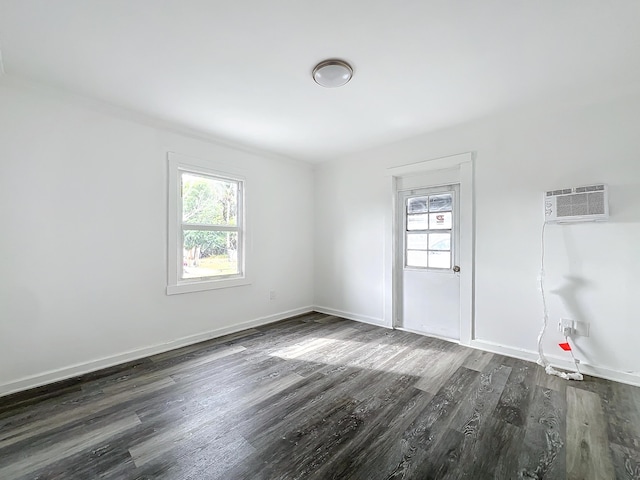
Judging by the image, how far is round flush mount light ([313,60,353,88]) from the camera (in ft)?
6.72

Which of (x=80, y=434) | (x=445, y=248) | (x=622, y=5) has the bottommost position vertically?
(x=80, y=434)

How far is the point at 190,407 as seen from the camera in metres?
2.02

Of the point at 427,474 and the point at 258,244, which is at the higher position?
the point at 258,244

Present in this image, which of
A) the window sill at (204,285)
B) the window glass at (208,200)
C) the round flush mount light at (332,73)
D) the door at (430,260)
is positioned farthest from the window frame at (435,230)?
the window glass at (208,200)

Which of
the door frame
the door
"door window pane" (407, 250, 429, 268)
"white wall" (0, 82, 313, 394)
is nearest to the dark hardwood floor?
"white wall" (0, 82, 313, 394)

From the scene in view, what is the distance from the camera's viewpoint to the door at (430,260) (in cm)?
333

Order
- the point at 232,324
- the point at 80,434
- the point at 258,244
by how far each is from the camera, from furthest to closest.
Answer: the point at 258,244 → the point at 232,324 → the point at 80,434

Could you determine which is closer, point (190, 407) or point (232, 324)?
point (190, 407)

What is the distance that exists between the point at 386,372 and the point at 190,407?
64.8 inches

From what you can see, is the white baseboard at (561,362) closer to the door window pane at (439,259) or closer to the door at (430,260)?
the door at (430,260)

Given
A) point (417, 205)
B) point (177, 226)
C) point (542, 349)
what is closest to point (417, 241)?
point (417, 205)

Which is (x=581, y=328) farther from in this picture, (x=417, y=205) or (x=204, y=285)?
(x=204, y=285)

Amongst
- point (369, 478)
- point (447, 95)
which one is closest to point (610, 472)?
point (369, 478)

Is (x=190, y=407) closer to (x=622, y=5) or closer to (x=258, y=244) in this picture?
(x=258, y=244)
